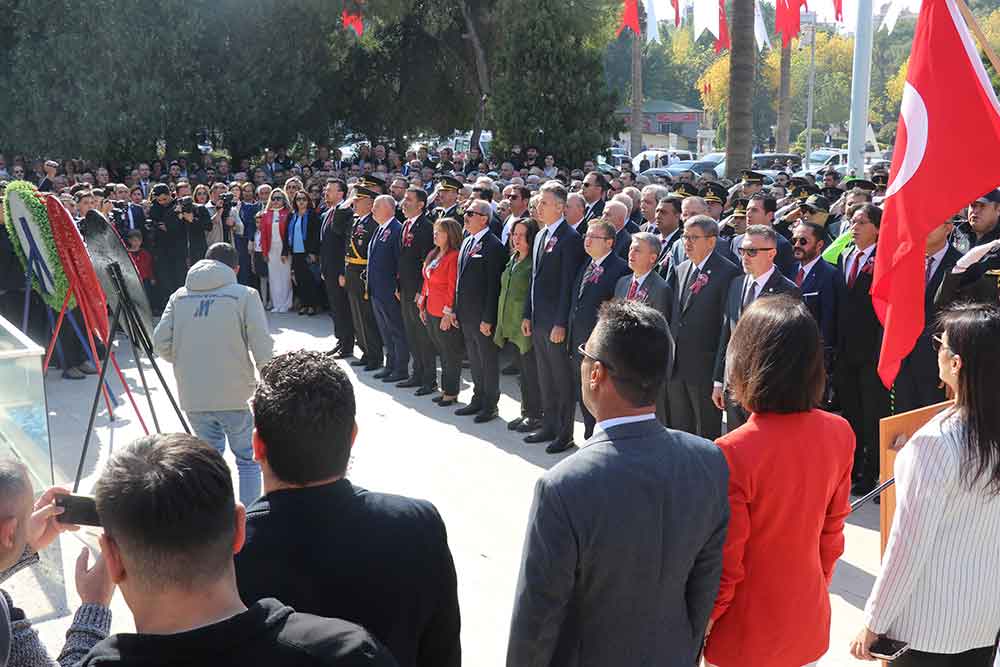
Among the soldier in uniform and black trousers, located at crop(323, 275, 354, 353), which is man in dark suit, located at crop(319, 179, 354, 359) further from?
the soldier in uniform

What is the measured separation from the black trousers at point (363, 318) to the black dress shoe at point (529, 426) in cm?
284

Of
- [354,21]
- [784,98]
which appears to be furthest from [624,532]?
[784,98]

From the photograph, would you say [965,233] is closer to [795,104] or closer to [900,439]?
[900,439]

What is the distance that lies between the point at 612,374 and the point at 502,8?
23.2 meters

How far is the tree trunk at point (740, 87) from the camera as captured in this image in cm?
1448

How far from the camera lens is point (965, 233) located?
760 centimetres

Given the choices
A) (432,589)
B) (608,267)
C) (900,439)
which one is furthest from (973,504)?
(608,267)

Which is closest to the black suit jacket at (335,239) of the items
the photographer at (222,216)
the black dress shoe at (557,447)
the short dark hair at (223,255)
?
the photographer at (222,216)

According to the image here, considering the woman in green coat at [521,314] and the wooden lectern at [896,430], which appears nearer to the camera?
the wooden lectern at [896,430]

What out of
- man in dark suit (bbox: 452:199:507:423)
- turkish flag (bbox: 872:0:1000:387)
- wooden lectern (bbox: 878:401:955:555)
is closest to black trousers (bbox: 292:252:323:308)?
man in dark suit (bbox: 452:199:507:423)

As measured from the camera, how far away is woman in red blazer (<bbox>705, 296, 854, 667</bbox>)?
297cm

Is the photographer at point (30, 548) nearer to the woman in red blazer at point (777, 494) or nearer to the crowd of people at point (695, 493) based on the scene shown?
the crowd of people at point (695, 493)

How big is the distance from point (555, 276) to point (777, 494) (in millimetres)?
5204

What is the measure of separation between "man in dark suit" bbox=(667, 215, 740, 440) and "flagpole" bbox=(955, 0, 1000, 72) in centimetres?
234
